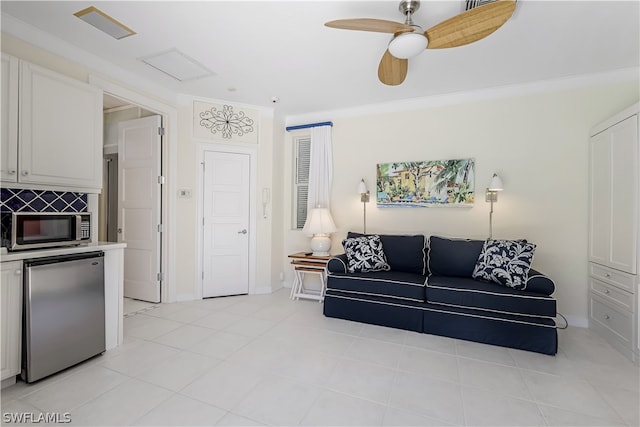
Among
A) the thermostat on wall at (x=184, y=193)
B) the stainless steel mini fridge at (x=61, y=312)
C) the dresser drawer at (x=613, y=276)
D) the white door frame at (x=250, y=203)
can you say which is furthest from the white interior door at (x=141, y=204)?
the dresser drawer at (x=613, y=276)

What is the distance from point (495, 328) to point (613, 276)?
3.96 feet

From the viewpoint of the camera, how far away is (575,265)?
3.15 metres

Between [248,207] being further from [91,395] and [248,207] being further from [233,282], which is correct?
[91,395]

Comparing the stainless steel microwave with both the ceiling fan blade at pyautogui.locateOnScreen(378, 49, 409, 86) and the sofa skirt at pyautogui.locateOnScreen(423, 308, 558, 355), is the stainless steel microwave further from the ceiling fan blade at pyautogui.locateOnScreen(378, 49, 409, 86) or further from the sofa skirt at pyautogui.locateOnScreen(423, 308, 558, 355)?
the sofa skirt at pyautogui.locateOnScreen(423, 308, 558, 355)

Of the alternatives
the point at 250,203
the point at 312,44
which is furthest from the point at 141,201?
the point at 312,44

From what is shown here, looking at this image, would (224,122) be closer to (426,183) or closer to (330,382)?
(426,183)

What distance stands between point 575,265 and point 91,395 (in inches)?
179

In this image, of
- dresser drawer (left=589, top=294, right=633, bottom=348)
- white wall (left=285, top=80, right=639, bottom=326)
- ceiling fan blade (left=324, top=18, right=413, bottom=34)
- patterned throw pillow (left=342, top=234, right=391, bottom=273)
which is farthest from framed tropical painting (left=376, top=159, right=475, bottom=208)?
ceiling fan blade (left=324, top=18, right=413, bottom=34)

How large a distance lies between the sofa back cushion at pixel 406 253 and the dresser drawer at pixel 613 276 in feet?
5.44

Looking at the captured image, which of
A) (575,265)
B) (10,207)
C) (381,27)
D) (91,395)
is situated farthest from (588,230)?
(10,207)

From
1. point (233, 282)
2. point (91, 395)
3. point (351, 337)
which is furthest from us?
point (233, 282)

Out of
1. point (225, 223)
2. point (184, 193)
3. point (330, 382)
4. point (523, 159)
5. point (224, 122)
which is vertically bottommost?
point (330, 382)

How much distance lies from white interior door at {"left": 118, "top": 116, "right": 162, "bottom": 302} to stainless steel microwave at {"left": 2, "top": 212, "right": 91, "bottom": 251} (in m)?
1.26

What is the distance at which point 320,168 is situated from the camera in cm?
429
